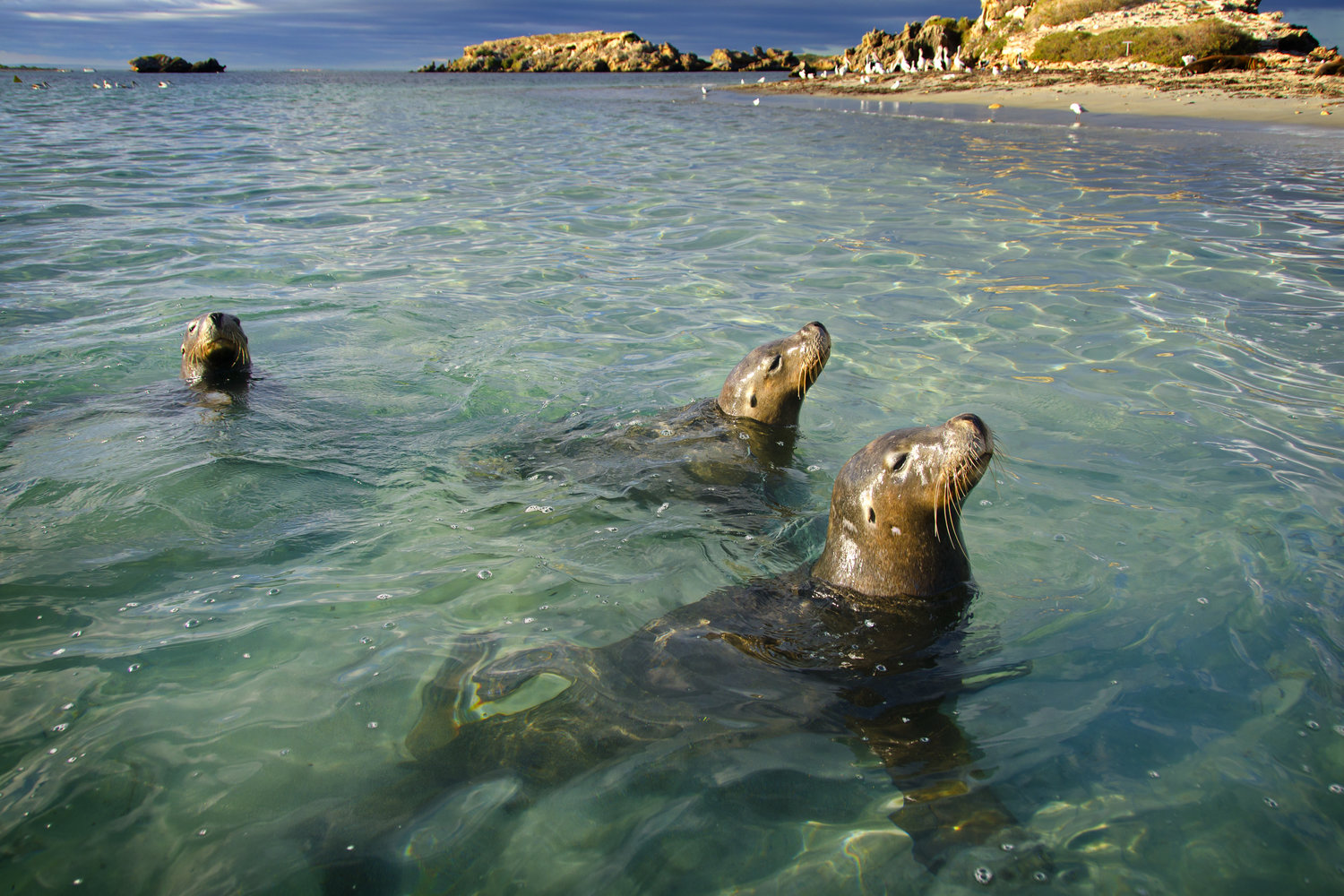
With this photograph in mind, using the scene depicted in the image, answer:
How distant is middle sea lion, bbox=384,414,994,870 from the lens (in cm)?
304

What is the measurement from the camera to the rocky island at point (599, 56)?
109m

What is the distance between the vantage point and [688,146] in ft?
73.9

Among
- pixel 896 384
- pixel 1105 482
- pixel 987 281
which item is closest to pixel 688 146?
pixel 987 281

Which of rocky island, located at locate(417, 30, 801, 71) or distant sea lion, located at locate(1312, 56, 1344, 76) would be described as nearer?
distant sea lion, located at locate(1312, 56, 1344, 76)

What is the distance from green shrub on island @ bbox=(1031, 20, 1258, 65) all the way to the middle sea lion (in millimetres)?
35370

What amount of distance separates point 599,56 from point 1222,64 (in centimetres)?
10896

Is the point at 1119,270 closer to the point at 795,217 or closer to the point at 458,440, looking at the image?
the point at 795,217

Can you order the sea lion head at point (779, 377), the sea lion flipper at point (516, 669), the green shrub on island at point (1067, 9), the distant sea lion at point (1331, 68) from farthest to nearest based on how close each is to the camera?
the green shrub on island at point (1067, 9), the distant sea lion at point (1331, 68), the sea lion head at point (779, 377), the sea lion flipper at point (516, 669)

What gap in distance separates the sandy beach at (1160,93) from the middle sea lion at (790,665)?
23.5 m

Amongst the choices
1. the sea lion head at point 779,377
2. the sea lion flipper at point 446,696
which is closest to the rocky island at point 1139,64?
the sea lion head at point 779,377

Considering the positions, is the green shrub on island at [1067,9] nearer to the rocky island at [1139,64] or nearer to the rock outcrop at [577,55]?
the rocky island at [1139,64]

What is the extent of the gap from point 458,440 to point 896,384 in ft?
11.8

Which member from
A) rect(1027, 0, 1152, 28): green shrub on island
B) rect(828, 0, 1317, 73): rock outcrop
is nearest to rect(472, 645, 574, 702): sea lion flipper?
rect(828, 0, 1317, 73): rock outcrop

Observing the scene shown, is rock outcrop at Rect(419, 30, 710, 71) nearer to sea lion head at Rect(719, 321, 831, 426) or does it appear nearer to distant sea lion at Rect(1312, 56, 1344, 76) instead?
distant sea lion at Rect(1312, 56, 1344, 76)
